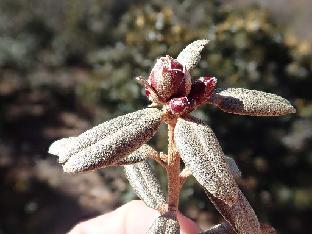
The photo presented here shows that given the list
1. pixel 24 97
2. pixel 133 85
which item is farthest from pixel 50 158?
pixel 133 85

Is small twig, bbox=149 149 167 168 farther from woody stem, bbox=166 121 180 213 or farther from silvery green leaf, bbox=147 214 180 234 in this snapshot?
silvery green leaf, bbox=147 214 180 234

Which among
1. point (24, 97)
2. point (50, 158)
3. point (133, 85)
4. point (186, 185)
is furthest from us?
point (24, 97)

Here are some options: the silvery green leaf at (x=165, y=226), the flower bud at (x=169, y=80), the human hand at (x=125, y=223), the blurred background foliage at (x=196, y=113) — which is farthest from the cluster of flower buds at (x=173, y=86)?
the blurred background foliage at (x=196, y=113)

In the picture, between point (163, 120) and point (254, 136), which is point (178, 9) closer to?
point (254, 136)

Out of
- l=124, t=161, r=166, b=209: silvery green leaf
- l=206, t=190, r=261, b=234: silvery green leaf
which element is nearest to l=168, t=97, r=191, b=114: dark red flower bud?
l=206, t=190, r=261, b=234: silvery green leaf

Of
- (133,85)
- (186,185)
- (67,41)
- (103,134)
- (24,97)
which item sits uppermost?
(67,41)

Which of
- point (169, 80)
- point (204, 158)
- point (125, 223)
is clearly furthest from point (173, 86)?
point (125, 223)

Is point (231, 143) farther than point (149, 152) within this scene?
Yes

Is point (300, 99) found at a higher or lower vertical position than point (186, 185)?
higher
